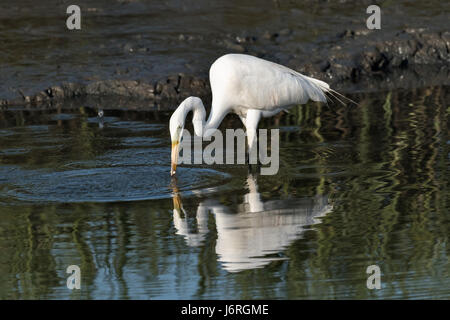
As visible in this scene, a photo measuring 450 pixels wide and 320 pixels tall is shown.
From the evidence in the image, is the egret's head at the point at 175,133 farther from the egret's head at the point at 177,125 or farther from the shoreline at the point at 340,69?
the shoreline at the point at 340,69

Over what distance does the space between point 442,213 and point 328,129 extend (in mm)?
3210

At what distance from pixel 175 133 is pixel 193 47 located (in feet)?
16.8

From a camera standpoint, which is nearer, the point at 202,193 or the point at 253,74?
the point at 202,193

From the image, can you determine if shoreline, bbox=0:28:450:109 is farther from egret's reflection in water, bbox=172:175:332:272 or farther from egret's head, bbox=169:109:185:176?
egret's reflection in water, bbox=172:175:332:272

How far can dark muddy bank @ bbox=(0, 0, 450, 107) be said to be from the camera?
37.7 feet

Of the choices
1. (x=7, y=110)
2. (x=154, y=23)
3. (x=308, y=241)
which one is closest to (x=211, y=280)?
(x=308, y=241)

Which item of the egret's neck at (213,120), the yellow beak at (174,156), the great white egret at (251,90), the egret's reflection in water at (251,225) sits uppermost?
the great white egret at (251,90)

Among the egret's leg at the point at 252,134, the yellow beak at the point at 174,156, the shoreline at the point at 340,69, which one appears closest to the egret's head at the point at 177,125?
the yellow beak at the point at 174,156

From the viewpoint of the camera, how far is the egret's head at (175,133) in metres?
7.36

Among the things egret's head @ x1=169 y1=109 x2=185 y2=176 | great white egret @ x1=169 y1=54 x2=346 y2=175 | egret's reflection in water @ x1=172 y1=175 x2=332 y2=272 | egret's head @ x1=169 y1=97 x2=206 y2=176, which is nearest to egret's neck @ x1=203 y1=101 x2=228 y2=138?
great white egret @ x1=169 y1=54 x2=346 y2=175

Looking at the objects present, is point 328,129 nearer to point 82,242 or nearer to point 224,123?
point 224,123

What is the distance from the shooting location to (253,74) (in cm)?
871

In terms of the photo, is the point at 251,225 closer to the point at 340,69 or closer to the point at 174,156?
the point at 174,156

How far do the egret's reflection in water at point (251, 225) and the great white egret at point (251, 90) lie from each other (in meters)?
1.54
